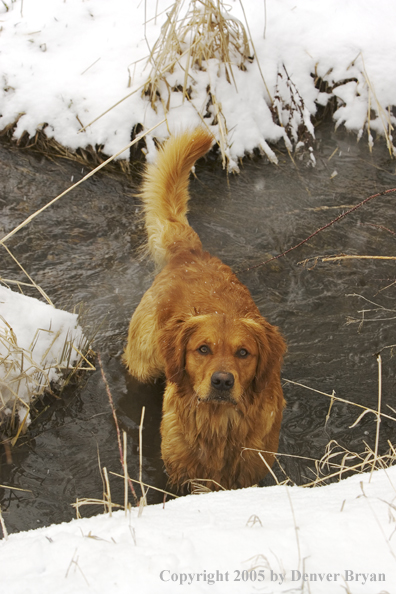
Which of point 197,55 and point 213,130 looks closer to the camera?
point 213,130

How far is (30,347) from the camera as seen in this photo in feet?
10.4

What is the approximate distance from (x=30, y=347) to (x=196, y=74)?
408 centimetres

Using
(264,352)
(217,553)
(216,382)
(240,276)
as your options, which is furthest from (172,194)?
(217,553)

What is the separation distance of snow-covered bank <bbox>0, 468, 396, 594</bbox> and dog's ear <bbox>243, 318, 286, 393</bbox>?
95 centimetres

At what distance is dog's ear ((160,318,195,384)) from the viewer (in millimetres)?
2740

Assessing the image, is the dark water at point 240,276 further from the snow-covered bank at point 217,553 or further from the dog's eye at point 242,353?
the snow-covered bank at point 217,553

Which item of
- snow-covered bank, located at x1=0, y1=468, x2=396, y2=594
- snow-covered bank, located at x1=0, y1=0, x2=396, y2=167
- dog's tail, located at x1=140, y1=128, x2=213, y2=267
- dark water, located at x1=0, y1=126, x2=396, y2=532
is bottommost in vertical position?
dark water, located at x1=0, y1=126, x2=396, y2=532

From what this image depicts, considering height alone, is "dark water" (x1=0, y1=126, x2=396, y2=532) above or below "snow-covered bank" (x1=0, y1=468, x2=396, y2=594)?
below

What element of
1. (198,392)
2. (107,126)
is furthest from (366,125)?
(198,392)

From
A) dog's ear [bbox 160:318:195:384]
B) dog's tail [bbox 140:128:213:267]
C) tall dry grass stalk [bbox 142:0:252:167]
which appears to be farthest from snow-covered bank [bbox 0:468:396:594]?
tall dry grass stalk [bbox 142:0:252:167]

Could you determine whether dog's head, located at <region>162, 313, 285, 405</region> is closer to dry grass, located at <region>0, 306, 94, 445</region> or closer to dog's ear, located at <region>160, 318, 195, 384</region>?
dog's ear, located at <region>160, 318, 195, 384</region>

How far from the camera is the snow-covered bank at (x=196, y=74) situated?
5641 millimetres

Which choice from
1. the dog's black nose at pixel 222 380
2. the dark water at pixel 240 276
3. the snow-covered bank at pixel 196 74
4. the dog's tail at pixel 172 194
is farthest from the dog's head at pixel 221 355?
the snow-covered bank at pixel 196 74

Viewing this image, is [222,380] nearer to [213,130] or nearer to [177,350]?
[177,350]
